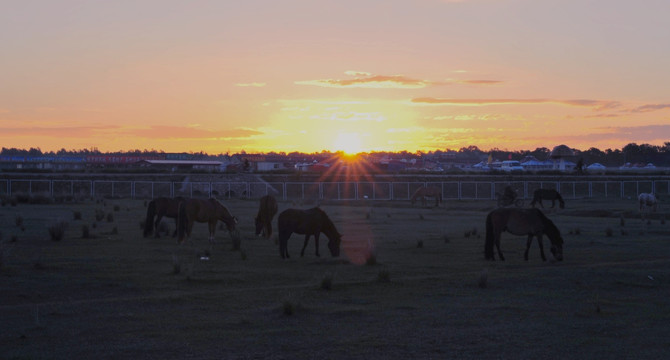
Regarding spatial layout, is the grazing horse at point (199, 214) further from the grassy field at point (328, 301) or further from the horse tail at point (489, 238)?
the horse tail at point (489, 238)

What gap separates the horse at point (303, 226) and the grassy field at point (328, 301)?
1.64 feet

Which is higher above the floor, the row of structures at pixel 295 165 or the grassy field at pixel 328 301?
the row of structures at pixel 295 165

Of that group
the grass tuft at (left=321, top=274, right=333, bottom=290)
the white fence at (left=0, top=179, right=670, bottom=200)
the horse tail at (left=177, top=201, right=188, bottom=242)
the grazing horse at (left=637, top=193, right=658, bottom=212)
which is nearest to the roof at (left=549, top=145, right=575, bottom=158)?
the white fence at (left=0, top=179, right=670, bottom=200)

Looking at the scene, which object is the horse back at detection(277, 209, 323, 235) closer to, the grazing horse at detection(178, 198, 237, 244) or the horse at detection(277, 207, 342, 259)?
the horse at detection(277, 207, 342, 259)

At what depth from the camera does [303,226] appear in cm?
2158

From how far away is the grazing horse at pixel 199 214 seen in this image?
998 inches

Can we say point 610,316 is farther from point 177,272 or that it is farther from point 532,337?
point 177,272

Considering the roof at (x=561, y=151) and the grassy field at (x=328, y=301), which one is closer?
the grassy field at (x=328, y=301)

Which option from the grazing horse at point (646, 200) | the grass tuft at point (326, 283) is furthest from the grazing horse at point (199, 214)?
the grazing horse at point (646, 200)

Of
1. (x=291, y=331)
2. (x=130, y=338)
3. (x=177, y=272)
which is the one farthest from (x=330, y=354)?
(x=177, y=272)

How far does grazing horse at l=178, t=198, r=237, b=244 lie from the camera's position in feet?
83.2

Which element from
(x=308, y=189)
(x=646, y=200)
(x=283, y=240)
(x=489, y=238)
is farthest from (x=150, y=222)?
(x=308, y=189)

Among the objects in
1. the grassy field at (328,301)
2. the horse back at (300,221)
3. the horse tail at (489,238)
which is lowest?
the grassy field at (328,301)

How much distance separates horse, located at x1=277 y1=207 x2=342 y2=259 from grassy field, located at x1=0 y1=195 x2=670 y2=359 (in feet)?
1.64
